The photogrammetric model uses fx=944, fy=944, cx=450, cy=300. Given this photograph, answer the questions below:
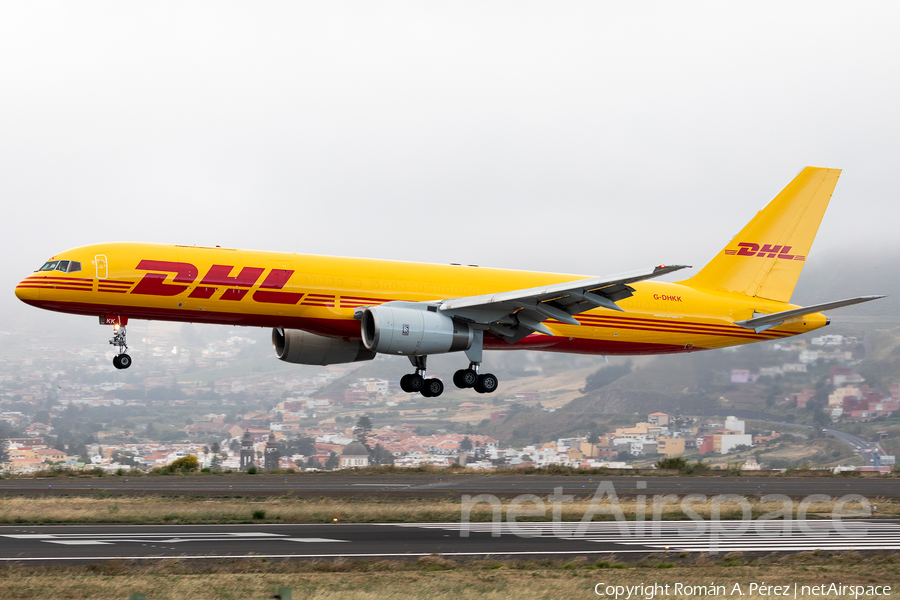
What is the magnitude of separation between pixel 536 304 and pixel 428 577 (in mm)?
16760

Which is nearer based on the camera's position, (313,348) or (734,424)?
(313,348)

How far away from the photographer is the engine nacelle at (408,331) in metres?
32.3

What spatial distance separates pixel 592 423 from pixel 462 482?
4942 centimetres

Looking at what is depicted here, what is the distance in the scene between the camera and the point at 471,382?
3653 cm

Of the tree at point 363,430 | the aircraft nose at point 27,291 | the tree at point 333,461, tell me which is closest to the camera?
the aircraft nose at point 27,291

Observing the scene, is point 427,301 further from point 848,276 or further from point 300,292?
point 848,276

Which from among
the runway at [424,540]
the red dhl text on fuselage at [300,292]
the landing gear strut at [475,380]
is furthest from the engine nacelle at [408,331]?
the runway at [424,540]

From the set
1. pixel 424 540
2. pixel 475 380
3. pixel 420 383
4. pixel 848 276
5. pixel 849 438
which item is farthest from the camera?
pixel 848 276

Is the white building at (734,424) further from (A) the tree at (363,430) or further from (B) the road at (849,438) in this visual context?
(A) the tree at (363,430)

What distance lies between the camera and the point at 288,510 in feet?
103
